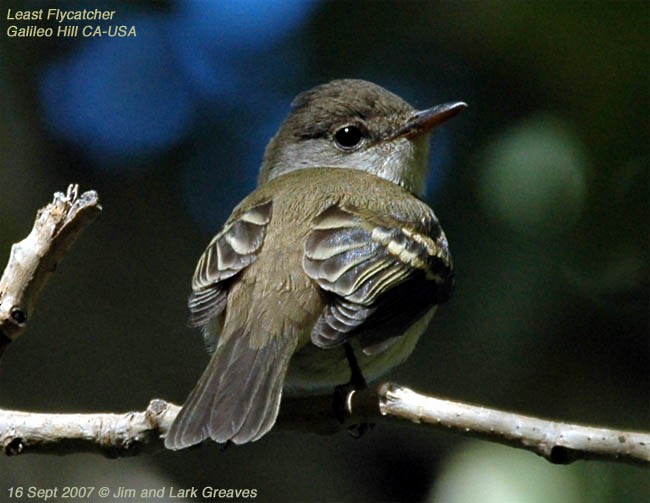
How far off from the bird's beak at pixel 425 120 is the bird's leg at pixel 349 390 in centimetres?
144

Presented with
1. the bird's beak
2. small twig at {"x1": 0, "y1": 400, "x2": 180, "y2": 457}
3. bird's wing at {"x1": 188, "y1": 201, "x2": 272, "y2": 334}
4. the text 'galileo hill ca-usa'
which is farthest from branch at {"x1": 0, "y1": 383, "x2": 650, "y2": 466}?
the text 'galileo hill ca-usa'

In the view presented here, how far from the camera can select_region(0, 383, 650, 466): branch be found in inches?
121

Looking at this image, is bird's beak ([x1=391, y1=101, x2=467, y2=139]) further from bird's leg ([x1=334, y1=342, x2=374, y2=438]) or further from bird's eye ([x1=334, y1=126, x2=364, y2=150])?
bird's leg ([x1=334, y1=342, x2=374, y2=438])

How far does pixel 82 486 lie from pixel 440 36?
9.66ft

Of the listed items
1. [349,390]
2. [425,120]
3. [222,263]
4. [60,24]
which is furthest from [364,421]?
[60,24]

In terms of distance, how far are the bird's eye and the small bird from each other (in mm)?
316

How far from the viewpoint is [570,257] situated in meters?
4.89

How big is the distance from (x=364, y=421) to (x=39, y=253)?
118 centimetres

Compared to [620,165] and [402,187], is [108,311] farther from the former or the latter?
[620,165]

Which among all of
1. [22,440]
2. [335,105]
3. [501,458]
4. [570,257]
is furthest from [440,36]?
[22,440]

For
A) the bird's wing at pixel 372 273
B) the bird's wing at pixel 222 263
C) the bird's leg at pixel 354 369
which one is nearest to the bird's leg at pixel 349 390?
the bird's leg at pixel 354 369

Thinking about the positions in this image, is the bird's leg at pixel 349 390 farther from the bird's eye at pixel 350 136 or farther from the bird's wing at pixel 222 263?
the bird's eye at pixel 350 136

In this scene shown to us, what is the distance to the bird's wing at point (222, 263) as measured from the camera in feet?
13.2

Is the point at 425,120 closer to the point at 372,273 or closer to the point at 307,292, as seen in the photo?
the point at 372,273
